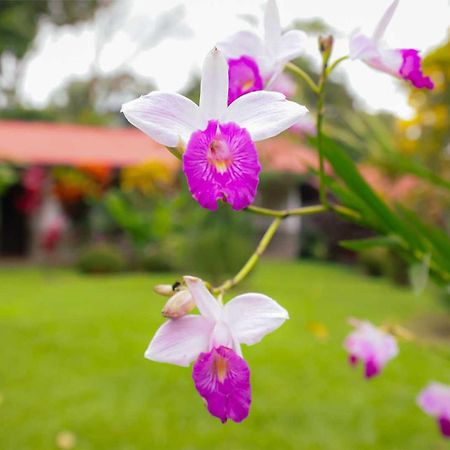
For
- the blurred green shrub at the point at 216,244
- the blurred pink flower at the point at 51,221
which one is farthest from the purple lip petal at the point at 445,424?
the blurred pink flower at the point at 51,221

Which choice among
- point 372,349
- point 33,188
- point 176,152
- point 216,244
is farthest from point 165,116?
point 33,188

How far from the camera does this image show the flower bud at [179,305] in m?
0.44

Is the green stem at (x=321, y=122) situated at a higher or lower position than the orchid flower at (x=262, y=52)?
lower

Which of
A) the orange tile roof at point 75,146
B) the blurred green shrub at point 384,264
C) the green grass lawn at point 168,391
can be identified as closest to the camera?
the green grass lawn at point 168,391

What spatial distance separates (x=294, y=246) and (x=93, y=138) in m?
3.93

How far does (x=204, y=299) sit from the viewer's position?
0.44 m

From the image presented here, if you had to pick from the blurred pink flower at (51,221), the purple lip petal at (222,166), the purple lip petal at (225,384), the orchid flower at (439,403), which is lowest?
the blurred pink flower at (51,221)

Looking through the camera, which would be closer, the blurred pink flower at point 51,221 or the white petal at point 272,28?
the white petal at point 272,28

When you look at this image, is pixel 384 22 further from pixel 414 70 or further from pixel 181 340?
pixel 181 340

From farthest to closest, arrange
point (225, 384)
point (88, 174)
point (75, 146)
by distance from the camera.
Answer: point (75, 146)
point (88, 174)
point (225, 384)

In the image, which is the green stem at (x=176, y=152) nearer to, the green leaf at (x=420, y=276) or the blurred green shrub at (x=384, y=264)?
the green leaf at (x=420, y=276)

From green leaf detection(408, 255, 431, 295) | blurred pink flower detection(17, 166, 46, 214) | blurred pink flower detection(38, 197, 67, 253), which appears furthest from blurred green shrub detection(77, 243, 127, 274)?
green leaf detection(408, 255, 431, 295)

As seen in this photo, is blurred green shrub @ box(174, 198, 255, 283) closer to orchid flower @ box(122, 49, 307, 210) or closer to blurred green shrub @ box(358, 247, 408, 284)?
blurred green shrub @ box(358, 247, 408, 284)

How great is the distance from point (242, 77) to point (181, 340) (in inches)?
8.3
